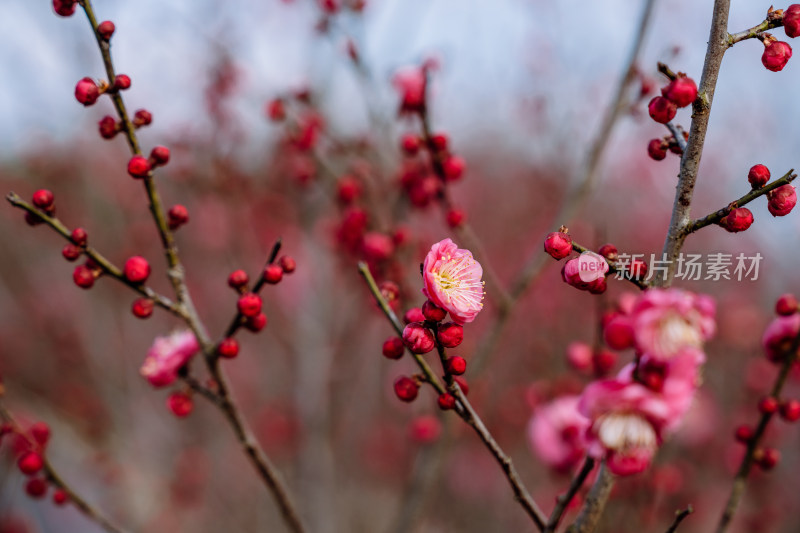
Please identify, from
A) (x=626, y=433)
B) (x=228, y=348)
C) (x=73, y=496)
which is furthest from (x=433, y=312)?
(x=73, y=496)

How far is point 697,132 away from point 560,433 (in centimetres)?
112

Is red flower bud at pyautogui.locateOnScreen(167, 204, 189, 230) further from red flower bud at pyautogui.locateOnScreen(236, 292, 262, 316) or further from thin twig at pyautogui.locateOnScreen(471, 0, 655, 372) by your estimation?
thin twig at pyautogui.locateOnScreen(471, 0, 655, 372)

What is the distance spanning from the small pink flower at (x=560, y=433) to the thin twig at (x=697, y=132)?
81 cm

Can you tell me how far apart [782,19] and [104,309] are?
4.56 metres

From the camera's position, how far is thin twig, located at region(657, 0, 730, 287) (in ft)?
3.31

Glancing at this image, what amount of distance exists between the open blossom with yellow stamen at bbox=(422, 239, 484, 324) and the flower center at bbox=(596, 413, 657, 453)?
0.92ft

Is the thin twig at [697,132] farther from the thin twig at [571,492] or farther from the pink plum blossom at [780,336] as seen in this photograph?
the pink plum blossom at [780,336]

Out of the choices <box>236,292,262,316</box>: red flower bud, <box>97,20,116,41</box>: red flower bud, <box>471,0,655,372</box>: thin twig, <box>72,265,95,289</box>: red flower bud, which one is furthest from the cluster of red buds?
<box>471,0,655,372</box>: thin twig

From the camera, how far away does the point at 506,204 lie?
715cm

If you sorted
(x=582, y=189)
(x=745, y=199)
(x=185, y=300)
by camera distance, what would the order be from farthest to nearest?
1. (x=582, y=189)
2. (x=185, y=300)
3. (x=745, y=199)

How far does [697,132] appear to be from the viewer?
3.33 ft

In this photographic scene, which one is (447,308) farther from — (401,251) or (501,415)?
(501,415)

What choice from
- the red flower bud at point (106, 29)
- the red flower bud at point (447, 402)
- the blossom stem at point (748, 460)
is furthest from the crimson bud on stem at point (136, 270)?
the blossom stem at point (748, 460)

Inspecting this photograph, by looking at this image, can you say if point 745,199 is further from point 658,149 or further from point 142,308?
point 142,308
